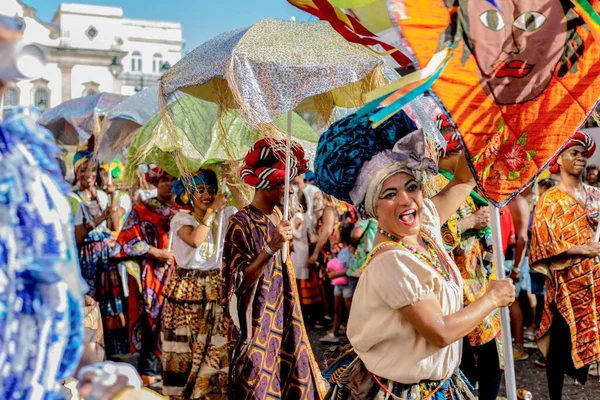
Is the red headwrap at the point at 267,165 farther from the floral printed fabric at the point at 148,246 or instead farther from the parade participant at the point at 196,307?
the floral printed fabric at the point at 148,246

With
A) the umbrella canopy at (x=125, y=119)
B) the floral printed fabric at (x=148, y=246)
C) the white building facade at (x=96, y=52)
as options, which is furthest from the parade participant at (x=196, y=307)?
the white building facade at (x=96, y=52)

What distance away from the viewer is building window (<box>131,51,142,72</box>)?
6028 centimetres

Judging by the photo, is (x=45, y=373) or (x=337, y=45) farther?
(x=337, y=45)

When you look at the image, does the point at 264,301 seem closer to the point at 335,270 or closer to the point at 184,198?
the point at 184,198

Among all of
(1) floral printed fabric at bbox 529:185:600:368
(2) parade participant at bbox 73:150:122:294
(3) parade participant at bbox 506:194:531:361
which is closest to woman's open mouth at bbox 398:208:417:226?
(1) floral printed fabric at bbox 529:185:600:368

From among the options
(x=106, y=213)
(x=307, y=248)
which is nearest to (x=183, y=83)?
(x=106, y=213)

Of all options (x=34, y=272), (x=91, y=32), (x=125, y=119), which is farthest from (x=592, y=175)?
(x=91, y=32)

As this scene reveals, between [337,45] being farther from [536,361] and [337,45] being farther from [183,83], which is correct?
[536,361]

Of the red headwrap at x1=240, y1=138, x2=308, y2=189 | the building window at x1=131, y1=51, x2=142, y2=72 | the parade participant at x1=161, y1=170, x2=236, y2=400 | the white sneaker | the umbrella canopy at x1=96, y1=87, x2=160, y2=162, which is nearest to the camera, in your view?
the red headwrap at x1=240, y1=138, x2=308, y2=189

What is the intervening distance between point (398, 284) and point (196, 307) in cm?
302

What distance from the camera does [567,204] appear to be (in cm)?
538

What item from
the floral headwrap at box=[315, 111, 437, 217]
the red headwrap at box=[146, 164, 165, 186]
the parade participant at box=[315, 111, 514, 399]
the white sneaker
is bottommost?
the white sneaker

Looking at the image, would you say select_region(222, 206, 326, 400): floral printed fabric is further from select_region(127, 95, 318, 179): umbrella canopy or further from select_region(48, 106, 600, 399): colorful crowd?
select_region(127, 95, 318, 179): umbrella canopy

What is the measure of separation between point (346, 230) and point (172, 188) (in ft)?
9.44
